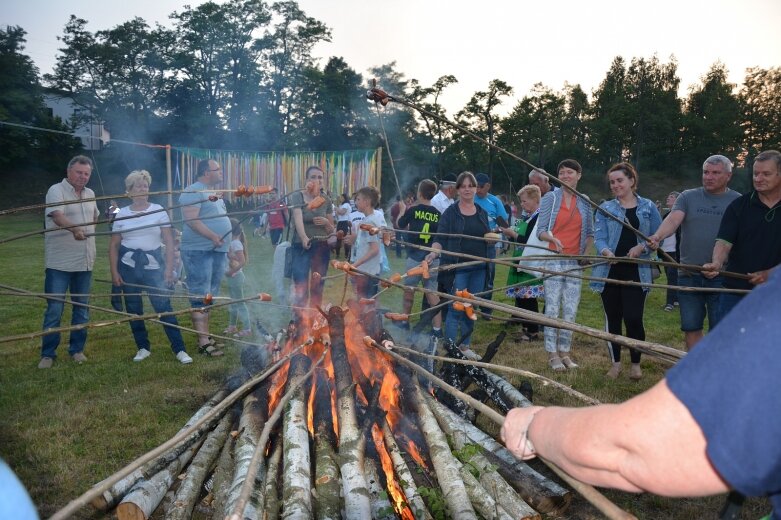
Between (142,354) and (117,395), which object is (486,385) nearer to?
(117,395)

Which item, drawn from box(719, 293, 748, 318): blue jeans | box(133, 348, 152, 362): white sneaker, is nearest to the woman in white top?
box(133, 348, 152, 362): white sneaker

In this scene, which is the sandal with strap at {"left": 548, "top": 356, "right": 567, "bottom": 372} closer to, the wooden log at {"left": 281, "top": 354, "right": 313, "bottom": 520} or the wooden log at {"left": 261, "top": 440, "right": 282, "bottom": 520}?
the wooden log at {"left": 281, "top": 354, "right": 313, "bottom": 520}

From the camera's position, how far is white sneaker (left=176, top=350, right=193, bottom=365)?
5.92 m

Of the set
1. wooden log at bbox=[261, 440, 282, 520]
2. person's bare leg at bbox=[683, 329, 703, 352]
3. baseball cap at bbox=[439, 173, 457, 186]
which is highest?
baseball cap at bbox=[439, 173, 457, 186]

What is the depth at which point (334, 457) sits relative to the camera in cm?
322

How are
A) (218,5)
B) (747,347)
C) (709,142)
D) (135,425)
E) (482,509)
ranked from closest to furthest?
(747,347) → (482,509) → (135,425) → (218,5) → (709,142)

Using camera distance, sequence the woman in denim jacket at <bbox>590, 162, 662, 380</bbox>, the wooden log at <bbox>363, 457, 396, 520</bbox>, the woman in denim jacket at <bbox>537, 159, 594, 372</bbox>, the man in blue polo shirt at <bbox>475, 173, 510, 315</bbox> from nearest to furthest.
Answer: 1. the wooden log at <bbox>363, 457, 396, 520</bbox>
2. the woman in denim jacket at <bbox>590, 162, 662, 380</bbox>
3. the woman in denim jacket at <bbox>537, 159, 594, 372</bbox>
4. the man in blue polo shirt at <bbox>475, 173, 510, 315</bbox>

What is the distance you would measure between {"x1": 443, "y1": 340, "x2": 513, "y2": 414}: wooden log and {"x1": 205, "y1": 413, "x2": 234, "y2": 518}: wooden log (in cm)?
199

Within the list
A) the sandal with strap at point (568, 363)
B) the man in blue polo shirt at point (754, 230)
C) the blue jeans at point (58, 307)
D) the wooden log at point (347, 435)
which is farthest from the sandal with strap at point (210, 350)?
the man in blue polo shirt at point (754, 230)

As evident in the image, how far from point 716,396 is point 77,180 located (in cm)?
620

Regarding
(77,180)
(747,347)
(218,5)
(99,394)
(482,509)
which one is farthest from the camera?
(218,5)

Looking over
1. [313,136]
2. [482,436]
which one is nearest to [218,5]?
[313,136]

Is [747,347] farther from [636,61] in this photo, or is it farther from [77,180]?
[636,61]

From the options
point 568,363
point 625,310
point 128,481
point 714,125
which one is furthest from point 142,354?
point 714,125
